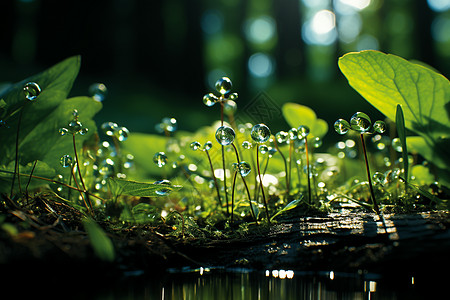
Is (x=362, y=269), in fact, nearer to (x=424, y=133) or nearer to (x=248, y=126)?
(x=424, y=133)

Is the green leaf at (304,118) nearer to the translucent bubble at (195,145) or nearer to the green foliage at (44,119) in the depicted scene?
the translucent bubble at (195,145)

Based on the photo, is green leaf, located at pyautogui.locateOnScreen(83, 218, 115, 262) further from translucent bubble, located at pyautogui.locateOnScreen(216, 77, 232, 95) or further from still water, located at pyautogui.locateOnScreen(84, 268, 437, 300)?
translucent bubble, located at pyautogui.locateOnScreen(216, 77, 232, 95)

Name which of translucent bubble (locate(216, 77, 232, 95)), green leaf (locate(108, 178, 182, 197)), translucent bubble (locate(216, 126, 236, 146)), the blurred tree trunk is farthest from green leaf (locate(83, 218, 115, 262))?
the blurred tree trunk

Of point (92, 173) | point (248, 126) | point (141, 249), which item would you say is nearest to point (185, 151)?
point (248, 126)

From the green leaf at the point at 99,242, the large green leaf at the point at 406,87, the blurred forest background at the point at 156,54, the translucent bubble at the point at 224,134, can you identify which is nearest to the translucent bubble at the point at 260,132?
the translucent bubble at the point at 224,134

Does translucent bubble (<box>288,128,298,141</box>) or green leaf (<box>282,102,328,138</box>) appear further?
green leaf (<box>282,102,328,138</box>)

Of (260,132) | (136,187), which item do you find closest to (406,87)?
(260,132)
